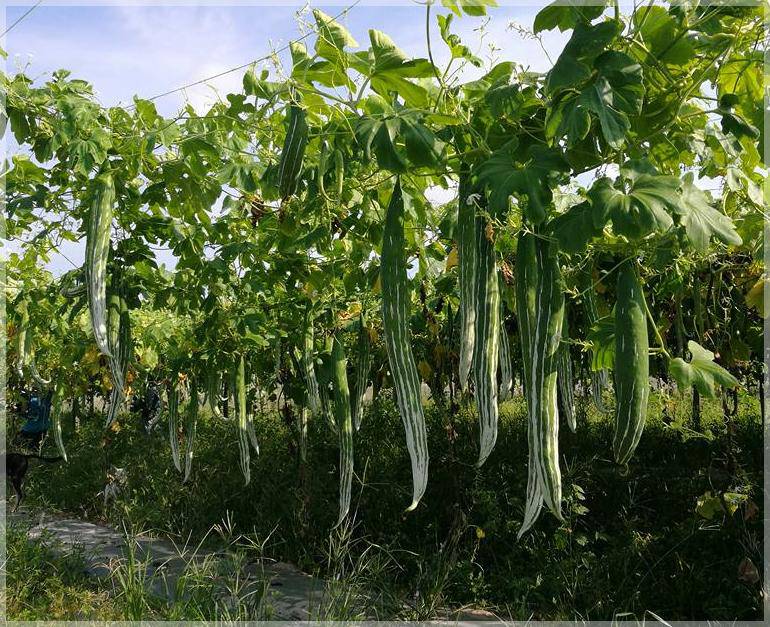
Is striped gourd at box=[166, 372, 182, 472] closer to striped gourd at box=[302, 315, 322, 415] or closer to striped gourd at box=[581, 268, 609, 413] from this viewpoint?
striped gourd at box=[302, 315, 322, 415]

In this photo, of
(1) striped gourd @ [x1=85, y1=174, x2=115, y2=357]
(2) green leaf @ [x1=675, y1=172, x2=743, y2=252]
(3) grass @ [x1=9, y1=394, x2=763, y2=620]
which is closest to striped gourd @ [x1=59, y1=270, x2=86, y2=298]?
(1) striped gourd @ [x1=85, y1=174, x2=115, y2=357]

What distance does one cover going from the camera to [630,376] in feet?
4.63

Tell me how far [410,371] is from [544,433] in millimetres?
387

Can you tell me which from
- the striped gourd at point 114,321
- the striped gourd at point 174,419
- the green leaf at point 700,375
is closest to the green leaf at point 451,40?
the green leaf at point 700,375

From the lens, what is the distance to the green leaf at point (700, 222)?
1.41m

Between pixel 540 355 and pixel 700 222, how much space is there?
16.8 inches

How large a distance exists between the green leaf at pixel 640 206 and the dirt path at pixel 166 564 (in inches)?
115

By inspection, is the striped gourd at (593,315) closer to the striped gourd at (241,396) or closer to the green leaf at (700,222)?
the green leaf at (700,222)

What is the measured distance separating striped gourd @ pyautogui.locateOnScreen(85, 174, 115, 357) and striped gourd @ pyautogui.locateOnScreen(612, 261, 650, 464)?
165 centimetres

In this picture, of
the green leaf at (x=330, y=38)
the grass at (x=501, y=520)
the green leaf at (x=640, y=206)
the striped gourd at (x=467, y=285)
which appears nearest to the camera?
the green leaf at (x=640, y=206)

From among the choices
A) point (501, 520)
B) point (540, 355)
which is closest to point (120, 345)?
point (540, 355)

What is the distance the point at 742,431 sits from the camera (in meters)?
5.28

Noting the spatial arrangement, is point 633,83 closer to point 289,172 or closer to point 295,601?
point 289,172

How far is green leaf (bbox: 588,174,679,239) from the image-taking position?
133 cm
